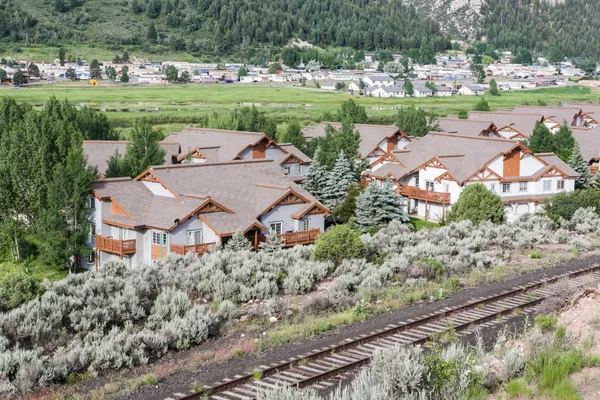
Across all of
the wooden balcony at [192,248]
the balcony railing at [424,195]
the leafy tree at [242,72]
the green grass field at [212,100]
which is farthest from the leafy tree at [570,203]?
the leafy tree at [242,72]

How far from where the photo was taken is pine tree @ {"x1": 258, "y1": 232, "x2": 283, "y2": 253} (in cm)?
3397

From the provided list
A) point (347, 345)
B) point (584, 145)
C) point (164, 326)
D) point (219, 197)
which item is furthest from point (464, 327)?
point (584, 145)

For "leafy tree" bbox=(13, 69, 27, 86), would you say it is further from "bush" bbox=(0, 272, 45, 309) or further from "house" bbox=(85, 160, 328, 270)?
"bush" bbox=(0, 272, 45, 309)

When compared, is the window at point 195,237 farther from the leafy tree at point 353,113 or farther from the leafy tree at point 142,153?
the leafy tree at point 353,113

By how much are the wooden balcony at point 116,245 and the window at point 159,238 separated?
1091mm

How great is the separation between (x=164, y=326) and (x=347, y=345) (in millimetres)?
4569

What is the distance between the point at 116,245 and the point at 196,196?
155 inches

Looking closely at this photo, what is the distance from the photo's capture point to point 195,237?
1357 inches

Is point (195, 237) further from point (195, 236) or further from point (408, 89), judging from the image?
point (408, 89)

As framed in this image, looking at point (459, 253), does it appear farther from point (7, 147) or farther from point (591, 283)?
point (7, 147)

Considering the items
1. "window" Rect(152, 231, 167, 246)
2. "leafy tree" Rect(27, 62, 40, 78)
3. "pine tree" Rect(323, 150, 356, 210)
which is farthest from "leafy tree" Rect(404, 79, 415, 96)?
"window" Rect(152, 231, 167, 246)

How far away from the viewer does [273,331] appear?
20625 mm

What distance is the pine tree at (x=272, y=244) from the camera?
111ft

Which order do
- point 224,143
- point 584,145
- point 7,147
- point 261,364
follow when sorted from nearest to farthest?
point 261,364, point 7,147, point 224,143, point 584,145
